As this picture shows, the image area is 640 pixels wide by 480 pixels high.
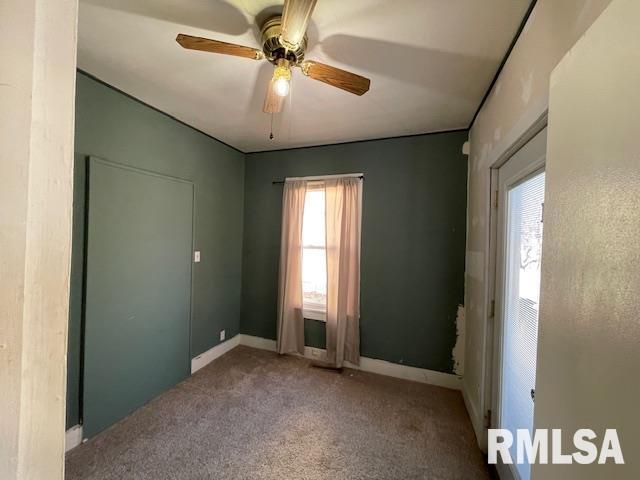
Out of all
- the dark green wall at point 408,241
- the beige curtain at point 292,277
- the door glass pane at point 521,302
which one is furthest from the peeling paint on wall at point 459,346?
the beige curtain at point 292,277

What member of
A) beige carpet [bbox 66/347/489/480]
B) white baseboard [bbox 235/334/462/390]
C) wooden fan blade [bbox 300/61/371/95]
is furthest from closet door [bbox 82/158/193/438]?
wooden fan blade [bbox 300/61/371/95]

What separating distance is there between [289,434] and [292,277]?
4.90 ft

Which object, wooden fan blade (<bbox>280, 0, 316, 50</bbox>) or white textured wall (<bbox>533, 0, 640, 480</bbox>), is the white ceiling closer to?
wooden fan blade (<bbox>280, 0, 316, 50</bbox>)

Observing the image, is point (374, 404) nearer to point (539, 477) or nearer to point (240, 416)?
point (240, 416)

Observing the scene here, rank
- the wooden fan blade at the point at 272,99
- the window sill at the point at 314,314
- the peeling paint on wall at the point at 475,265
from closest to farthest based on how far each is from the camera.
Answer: the wooden fan blade at the point at 272,99 → the peeling paint on wall at the point at 475,265 → the window sill at the point at 314,314

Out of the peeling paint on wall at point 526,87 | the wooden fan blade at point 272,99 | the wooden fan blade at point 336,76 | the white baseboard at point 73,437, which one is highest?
the wooden fan blade at point 336,76

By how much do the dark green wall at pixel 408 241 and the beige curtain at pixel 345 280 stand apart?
99 millimetres

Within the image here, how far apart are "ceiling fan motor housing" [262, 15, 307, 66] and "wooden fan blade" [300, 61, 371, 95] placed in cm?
6

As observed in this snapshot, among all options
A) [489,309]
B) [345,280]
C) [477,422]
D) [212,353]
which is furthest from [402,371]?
[212,353]

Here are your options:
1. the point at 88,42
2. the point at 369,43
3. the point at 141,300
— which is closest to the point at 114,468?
the point at 141,300

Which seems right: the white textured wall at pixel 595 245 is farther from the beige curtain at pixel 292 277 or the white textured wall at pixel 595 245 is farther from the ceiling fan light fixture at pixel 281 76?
the beige curtain at pixel 292 277

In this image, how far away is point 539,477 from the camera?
0.70 metres

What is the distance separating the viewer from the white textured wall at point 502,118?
3.00 ft

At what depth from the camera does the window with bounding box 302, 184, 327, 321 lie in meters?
2.93
